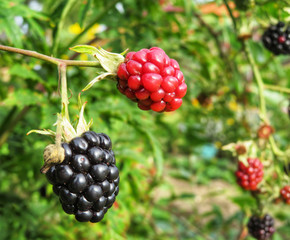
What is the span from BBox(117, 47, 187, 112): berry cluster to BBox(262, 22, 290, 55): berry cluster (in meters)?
0.88

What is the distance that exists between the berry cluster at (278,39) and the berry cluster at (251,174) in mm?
575

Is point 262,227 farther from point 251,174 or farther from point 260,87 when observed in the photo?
point 260,87

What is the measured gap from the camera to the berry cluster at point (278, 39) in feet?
4.83

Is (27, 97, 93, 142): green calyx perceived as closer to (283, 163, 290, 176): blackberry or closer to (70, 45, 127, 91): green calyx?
(70, 45, 127, 91): green calyx

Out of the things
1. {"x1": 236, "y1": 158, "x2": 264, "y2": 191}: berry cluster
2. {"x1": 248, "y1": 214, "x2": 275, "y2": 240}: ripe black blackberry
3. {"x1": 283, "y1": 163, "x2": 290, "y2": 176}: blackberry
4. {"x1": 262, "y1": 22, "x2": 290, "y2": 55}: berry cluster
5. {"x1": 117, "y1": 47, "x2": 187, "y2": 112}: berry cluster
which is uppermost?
{"x1": 117, "y1": 47, "x2": 187, "y2": 112}: berry cluster

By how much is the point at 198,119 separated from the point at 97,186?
224cm

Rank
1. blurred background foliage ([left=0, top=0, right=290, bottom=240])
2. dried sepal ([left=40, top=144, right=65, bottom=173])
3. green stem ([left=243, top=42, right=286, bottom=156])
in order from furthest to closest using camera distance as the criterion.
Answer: green stem ([left=243, top=42, right=286, bottom=156]), blurred background foliage ([left=0, top=0, right=290, bottom=240]), dried sepal ([left=40, top=144, right=65, bottom=173])

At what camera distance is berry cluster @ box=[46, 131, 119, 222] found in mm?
772

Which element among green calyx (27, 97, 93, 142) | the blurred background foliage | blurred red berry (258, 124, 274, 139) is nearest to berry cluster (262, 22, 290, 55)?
the blurred background foliage

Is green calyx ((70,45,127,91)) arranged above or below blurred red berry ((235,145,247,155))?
above

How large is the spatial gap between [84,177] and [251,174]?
911mm

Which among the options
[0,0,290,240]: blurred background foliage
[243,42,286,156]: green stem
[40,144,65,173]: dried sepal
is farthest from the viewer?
[243,42,286,156]: green stem

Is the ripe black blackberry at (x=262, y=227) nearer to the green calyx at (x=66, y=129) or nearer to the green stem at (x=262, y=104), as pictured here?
the green stem at (x=262, y=104)

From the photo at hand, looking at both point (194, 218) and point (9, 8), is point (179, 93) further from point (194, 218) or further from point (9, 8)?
point (194, 218)
